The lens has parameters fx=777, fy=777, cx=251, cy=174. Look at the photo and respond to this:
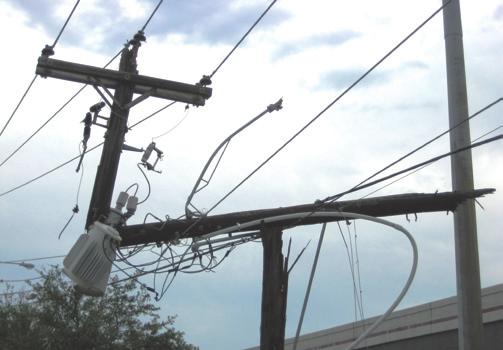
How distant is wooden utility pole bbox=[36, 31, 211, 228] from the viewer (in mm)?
11508

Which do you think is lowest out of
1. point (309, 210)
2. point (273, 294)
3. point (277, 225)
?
point (273, 294)

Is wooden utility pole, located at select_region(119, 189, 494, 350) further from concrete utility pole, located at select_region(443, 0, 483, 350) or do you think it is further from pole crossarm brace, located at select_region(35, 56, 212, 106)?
pole crossarm brace, located at select_region(35, 56, 212, 106)

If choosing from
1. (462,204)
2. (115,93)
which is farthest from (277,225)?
(115,93)

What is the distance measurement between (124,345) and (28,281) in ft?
12.6

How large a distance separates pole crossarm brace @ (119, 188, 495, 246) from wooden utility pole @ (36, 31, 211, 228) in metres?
0.71

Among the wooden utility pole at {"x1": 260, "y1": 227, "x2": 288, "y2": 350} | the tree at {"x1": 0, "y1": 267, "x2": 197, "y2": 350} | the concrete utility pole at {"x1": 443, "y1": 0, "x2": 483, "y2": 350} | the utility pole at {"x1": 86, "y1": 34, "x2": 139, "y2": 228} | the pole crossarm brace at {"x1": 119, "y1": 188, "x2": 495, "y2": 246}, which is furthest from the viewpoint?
the tree at {"x1": 0, "y1": 267, "x2": 197, "y2": 350}

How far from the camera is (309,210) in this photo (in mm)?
10008

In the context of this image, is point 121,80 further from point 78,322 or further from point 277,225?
point 78,322

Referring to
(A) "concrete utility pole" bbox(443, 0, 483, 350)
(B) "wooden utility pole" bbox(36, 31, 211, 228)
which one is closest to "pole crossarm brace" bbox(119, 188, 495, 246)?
(A) "concrete utility pole" bbox(443, 0, 483, 350)

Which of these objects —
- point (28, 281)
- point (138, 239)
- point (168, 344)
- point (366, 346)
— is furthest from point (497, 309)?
point (28, 281)

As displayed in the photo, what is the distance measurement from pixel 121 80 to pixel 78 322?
35.5 feet

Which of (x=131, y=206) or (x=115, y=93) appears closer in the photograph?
(x=131, y=206)

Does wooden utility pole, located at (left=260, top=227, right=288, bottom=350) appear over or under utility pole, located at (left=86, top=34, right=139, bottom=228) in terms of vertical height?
under

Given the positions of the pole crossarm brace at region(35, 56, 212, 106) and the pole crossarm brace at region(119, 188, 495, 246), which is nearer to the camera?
the pole crossarm brace at region(119, 188, 495, 246)
